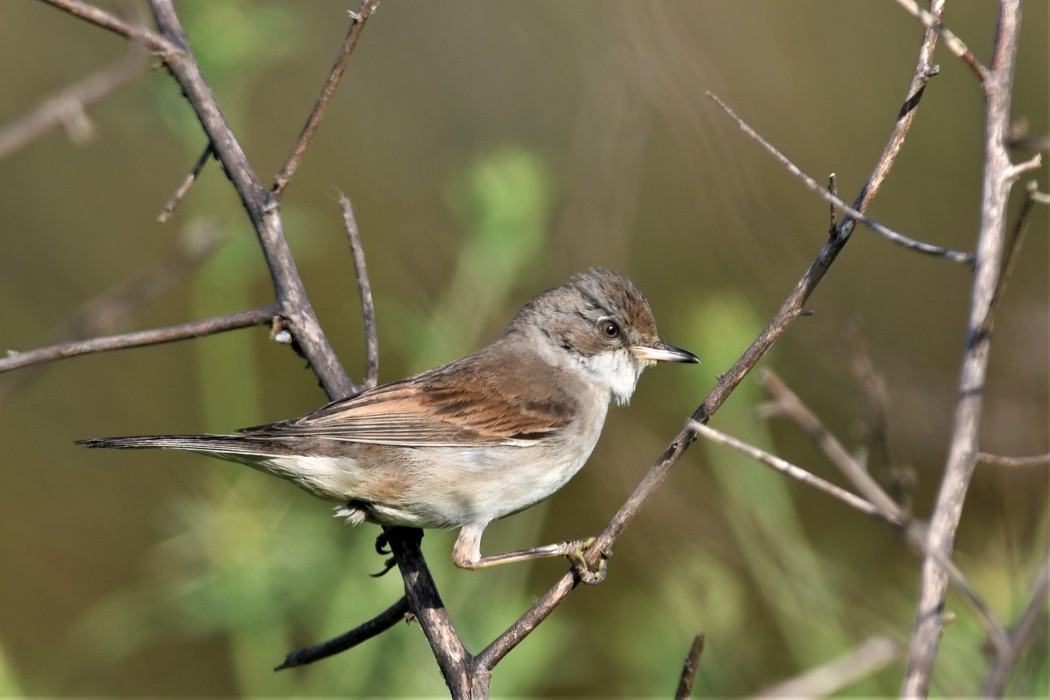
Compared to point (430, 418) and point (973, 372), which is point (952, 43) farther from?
point (430, 418)

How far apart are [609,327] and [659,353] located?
0.79ft

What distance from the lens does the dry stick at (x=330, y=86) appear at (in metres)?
2.73

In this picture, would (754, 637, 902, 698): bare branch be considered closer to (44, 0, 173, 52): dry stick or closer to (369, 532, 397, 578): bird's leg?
(369, 532, 397, 578): bird's leg

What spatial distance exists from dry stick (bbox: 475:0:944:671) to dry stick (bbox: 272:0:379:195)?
1232 mm

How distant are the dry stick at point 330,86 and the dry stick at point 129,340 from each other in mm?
407

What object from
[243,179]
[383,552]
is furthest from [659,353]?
[243,179]

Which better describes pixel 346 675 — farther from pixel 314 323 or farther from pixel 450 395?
pixel 314 323

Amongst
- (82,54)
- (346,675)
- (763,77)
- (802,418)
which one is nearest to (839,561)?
(346,675)

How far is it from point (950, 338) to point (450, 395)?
5794 millimetres

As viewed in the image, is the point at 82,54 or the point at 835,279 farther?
the point at 82,54

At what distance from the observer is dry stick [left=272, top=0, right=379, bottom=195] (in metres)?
2.73

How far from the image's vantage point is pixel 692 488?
7.63 metres

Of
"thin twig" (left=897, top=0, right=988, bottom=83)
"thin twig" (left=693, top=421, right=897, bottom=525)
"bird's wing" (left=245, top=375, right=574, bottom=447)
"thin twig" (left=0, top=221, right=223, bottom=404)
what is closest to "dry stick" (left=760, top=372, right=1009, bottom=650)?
"thin twig" (left=693, top=421, right=897, bottom=525)

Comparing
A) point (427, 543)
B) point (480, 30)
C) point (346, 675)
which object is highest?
point (480, 30)
